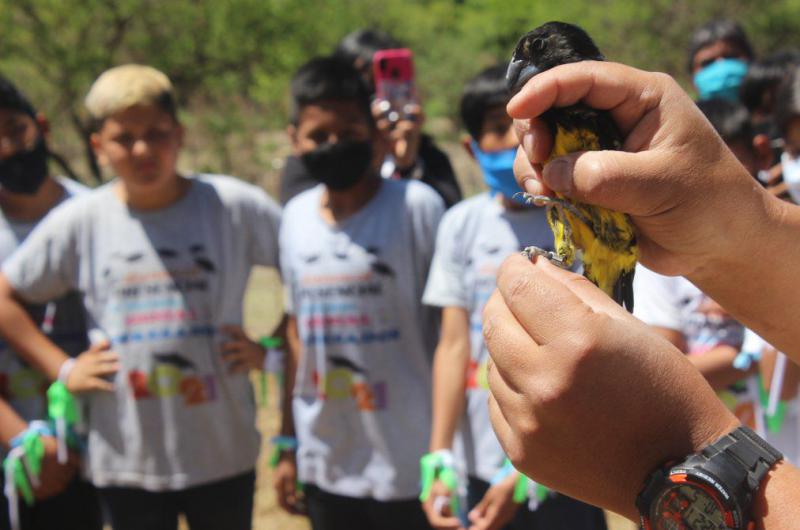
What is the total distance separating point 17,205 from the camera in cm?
352

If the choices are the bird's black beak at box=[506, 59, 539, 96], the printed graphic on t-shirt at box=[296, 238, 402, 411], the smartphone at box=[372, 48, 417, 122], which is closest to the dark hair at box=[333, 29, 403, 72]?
the smartphone at box=[372, 48, 417, 122]

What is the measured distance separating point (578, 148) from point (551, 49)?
0.17 m

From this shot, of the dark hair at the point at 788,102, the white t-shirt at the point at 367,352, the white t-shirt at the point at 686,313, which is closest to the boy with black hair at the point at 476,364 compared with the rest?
the white t-shirt at the point at 367,352

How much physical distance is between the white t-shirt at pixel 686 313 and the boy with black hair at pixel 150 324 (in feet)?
4.88

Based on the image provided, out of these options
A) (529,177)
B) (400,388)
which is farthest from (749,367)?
(529,177)

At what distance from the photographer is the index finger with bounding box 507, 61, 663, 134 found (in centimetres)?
123

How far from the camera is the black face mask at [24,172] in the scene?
3.44 m

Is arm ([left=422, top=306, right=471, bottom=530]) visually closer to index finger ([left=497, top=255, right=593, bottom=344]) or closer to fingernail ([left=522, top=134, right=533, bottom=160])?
fingernail ([left=522, top=134, right=533, bottom=160])

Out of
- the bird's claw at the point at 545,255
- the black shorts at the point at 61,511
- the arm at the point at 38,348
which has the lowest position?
the black shorts at the point at 61,511

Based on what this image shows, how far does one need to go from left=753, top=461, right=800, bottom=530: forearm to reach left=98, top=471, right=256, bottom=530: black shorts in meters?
2.37

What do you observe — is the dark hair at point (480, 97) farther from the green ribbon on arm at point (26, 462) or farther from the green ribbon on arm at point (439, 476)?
the green ribbon on arm at point (26, 462)

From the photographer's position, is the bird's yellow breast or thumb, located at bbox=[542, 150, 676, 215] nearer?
thumb, located at bbox=[542, 150, 676, 215]

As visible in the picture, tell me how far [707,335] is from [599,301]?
182 centimetres

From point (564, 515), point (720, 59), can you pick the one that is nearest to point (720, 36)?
point (720, 59)
